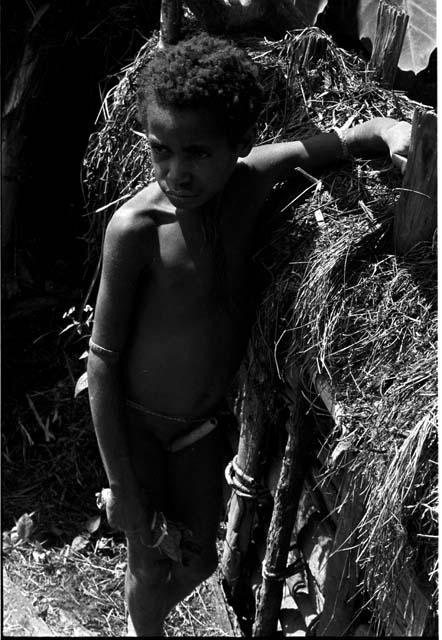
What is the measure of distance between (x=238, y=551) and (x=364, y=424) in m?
1.44

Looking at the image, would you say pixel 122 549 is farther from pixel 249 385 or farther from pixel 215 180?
pixel 215 180

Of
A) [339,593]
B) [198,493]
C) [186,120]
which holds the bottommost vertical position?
[339,593]

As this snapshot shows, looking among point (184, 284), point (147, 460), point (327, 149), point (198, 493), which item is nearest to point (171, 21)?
point (327, 149)

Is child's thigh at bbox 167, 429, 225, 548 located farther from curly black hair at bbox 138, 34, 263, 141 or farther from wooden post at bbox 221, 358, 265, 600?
curly black hair at bbox 138, 34, 263, 141

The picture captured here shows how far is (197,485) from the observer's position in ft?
9.66

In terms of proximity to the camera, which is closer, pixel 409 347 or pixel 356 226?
pixel 409 347

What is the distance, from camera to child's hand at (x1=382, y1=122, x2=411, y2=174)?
2.54 metres

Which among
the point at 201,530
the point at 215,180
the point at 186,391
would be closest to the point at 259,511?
the point at 201,530

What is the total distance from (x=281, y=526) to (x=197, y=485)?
1.77 ft

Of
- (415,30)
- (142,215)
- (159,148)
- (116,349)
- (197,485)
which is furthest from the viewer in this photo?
(415,30)

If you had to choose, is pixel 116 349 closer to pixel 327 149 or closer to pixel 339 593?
pixel 327 149

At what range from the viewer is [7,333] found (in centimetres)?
491

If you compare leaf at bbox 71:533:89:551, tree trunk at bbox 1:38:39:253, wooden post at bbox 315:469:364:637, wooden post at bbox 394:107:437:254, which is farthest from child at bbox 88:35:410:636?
tree trunk at bbox 1:38:39:253

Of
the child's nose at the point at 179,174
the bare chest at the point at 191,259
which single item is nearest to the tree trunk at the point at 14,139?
the bare chest at the point at 191,259
